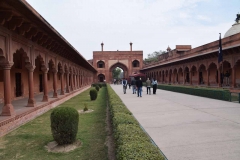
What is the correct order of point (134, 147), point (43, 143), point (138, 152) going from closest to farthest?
point (138, 152)
point (134, 147)
point (43, 143)

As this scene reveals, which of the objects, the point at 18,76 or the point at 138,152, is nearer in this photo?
the point at 138,152

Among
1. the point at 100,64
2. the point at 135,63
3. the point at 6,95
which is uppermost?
the point at 135,63

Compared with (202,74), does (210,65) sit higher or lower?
higher

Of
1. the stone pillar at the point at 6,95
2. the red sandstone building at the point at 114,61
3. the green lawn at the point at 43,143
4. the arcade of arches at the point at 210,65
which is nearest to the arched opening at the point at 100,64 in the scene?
the red sandstone building at the point at 114,61

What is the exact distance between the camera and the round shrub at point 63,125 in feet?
15.0

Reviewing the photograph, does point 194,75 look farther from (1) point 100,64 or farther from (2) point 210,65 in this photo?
(1) point 100,64

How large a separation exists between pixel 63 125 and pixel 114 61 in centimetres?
4481

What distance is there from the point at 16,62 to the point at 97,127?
26.3ft

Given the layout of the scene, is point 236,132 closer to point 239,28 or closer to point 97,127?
point 97,127

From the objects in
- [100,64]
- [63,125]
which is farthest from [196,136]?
[100,64]

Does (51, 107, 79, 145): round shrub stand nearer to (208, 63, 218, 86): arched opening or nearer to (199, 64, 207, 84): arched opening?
(208, 63, 218, 86): arched opening

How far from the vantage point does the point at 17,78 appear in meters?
12.1

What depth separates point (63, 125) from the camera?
180 inches

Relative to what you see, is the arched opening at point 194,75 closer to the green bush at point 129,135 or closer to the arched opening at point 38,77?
the arched opening at point 38,77
